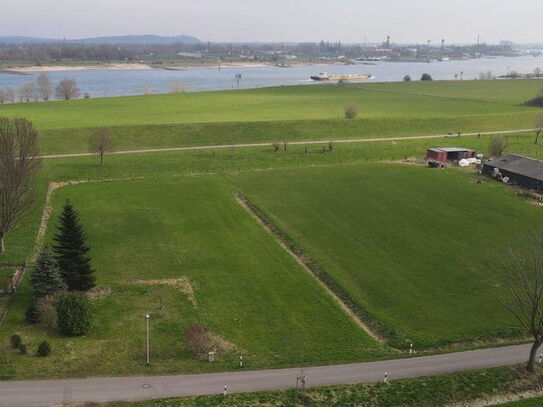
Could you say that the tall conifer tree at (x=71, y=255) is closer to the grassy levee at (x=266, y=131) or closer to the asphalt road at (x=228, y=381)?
the asphalt road at (x=228, y=381)

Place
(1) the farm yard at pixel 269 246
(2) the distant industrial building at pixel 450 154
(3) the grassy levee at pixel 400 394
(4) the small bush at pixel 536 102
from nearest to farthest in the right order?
(3) the grassy levee at pixel 400 394
(1) the farm yard at pixel 269 246
(2) the distant industrial building at pixel 450 154
(4) the small bush at pixel 536 102

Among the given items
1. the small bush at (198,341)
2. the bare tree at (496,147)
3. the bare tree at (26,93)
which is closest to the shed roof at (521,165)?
the bare tree at (496,147)

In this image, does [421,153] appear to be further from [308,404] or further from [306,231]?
[308,404]

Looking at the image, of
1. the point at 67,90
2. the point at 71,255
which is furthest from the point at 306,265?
the point at 67,90

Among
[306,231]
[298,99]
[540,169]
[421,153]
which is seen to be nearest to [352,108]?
[421,153]

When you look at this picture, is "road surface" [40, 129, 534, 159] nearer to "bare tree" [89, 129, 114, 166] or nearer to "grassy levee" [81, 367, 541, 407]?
"bare tree" [89, 129, 114, 166]

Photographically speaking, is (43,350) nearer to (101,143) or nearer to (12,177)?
(12,177)
